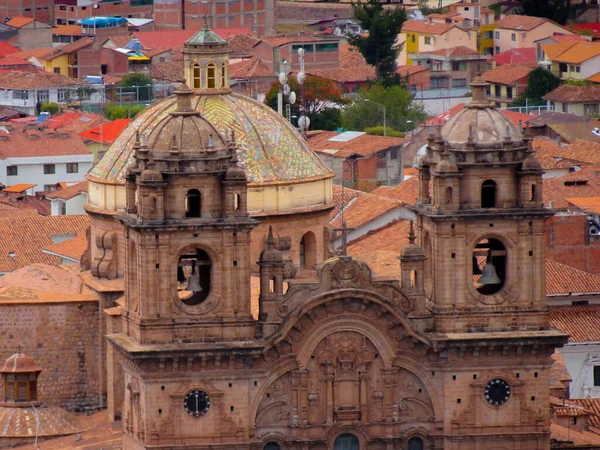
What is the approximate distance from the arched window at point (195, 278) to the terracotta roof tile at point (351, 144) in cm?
6705

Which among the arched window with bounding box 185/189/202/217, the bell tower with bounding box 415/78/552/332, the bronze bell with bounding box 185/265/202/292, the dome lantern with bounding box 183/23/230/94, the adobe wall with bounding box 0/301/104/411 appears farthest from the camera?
the dome lantern with bounding box 183/23/230/94

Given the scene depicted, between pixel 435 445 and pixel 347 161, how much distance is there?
65889 millimetres

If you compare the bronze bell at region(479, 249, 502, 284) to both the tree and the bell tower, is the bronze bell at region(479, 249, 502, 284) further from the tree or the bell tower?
the tree

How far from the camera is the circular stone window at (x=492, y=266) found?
9900 cm

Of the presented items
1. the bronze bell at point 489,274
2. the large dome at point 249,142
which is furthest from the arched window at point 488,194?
the large dome at point 249,142

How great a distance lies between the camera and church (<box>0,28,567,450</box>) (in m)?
96.5

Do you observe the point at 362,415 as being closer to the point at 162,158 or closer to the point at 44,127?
the point at 162,158

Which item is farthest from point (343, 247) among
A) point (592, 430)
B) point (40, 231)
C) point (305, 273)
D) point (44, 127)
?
point (44, 127)

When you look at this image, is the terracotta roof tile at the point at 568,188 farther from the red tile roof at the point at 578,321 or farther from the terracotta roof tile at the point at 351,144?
the red tile roof at the point at 578,321

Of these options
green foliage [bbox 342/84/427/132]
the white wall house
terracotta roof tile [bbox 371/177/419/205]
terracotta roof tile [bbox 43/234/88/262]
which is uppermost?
green foliage [bbox 342/84/427/132]

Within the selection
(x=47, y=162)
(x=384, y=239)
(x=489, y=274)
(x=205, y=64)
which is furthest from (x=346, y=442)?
(x=47, y=162)

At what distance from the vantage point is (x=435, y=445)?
9931cm

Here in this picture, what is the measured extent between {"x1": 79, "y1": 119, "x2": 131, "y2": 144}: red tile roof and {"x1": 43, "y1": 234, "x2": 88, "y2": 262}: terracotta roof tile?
5426 cm

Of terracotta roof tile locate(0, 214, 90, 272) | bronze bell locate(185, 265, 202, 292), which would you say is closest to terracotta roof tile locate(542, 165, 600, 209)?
terracotta roof tile locate(0, 214, 90, 272)
